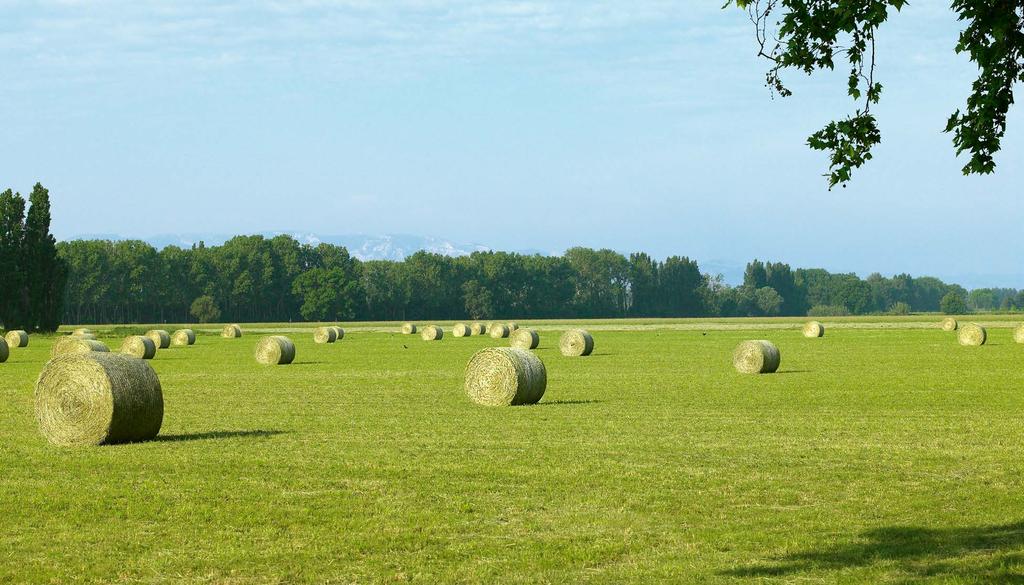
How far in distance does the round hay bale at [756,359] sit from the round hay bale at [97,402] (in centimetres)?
2336

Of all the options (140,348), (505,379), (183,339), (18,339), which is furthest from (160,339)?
(505,379)

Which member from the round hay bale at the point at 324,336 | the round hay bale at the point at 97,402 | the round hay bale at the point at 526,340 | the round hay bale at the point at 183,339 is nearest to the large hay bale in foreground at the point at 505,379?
the round hay bale at the point at 97,402

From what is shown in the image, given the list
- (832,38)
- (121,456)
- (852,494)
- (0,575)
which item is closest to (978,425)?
(852,494)

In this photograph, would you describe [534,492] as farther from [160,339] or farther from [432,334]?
[432,334]

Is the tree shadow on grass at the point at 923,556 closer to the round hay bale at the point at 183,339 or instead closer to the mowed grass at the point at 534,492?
the mowed grass at the point at 534,492

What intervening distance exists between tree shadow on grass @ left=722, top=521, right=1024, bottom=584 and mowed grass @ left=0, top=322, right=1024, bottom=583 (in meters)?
0.04

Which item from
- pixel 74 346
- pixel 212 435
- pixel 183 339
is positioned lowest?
pixel 212 435

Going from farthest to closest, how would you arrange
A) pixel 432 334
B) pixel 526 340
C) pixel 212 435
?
1. pixel 432 334
2. pixel 526 340
3. pixel 212 435

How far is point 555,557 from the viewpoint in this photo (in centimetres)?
1198

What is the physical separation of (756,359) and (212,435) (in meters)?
22.3

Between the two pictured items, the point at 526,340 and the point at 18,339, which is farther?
the point at 18,339

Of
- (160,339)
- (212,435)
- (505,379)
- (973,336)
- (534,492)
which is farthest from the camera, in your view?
(160,339)

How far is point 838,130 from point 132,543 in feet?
26.3

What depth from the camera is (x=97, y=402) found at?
20594 mm
